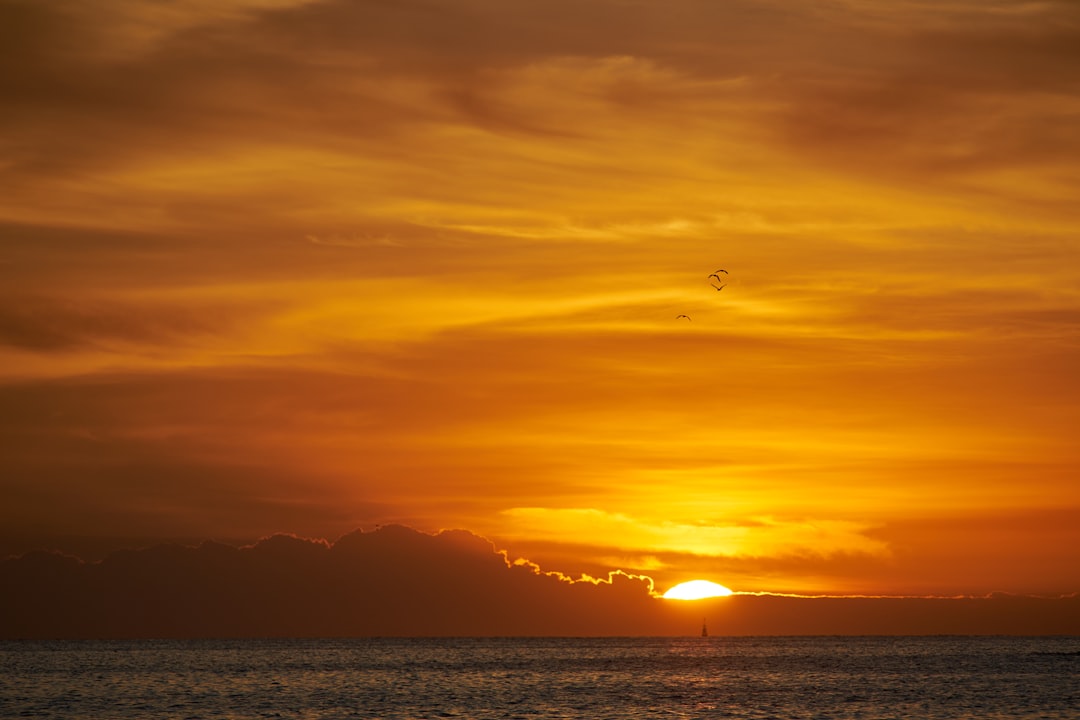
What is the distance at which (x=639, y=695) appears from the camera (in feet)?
537

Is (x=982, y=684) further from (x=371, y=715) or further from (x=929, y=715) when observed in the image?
(x=371, y=715)

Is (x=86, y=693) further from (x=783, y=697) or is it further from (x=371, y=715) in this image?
(x=783, y=697)

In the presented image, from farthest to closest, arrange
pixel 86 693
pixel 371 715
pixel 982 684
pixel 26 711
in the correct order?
pixel 982 684, pixel 86 693, pixel 26 711, pixel 371 715

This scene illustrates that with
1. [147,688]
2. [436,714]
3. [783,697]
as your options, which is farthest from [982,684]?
[147,688]

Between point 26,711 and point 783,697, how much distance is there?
86585 mm

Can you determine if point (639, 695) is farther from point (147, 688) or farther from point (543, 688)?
point (147, 688)

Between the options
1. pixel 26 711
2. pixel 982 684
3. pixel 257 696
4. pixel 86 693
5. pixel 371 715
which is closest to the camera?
pixel 371 715

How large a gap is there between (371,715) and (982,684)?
4063 inches

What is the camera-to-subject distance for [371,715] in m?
127

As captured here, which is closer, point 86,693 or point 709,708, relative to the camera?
point 709,708

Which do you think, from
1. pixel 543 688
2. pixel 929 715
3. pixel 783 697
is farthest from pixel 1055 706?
pixel 543 688

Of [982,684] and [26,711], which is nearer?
[26,711]

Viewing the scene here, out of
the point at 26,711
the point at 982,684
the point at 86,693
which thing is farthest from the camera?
the point at 982,684

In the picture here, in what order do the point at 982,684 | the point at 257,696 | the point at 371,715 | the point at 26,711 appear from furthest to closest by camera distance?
the point at 982,684 < the point at 257,696 < the point at 26,711 < the point at 371,715
